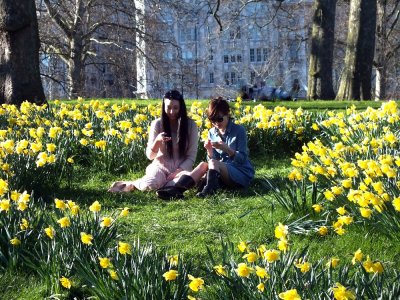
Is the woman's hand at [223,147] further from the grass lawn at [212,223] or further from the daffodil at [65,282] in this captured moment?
the daffodil at [65,282]

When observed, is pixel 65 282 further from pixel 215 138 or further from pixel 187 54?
pixel 187 54

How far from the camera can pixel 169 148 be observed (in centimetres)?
568

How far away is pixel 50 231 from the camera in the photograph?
3217mm

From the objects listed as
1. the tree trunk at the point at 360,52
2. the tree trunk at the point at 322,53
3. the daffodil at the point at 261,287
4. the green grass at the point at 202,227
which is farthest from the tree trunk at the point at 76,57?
the daffodil at the point at 261,287

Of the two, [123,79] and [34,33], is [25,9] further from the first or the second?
[123,79]

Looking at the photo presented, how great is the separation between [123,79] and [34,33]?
14353mm

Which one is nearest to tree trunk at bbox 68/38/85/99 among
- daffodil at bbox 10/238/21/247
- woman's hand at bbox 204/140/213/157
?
woman's hand at bbox 204/140/213/157

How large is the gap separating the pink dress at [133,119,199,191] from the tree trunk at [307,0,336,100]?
386 inches

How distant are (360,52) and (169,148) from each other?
8.96 metres

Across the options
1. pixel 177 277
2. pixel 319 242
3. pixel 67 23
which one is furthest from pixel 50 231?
pixel 67 23

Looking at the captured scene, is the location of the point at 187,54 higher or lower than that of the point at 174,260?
higher

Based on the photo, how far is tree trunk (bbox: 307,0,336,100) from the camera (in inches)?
595

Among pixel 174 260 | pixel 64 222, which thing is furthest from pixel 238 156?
pixel 174 260

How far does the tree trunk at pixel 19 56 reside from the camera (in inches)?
397
